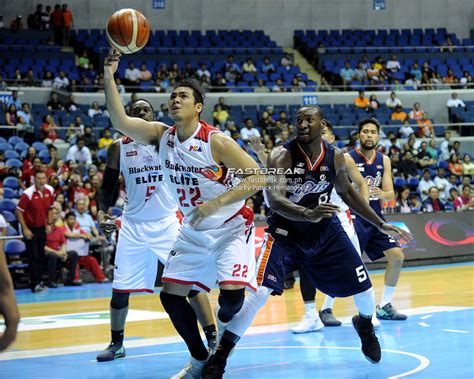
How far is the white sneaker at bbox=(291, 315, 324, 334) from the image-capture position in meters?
8.38

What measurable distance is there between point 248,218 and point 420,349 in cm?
216

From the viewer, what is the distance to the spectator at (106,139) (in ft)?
62.7

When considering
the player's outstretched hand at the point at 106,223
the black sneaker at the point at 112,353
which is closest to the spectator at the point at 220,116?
the player's outstretched hand at the point at 106,223

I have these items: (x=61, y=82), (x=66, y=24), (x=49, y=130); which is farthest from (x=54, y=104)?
(x=66, y=24)

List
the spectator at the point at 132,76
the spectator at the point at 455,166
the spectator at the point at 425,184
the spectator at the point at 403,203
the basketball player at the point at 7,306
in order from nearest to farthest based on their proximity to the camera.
A: the basketball player at the point at 7,306 → the spectator at the point at 403,203 → the spectator at the point at 425,184 → the spectator at the point at 455,166 → the spectator at the point at 132,76

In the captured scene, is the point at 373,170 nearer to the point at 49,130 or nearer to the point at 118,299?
the point at 118,299

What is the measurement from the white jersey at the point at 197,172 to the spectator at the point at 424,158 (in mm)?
16963

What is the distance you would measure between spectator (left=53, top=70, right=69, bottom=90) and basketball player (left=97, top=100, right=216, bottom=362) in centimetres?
1674

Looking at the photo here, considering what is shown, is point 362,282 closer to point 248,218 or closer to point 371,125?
point 248,218

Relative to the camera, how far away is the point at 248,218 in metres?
6.13

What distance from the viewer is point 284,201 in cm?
622

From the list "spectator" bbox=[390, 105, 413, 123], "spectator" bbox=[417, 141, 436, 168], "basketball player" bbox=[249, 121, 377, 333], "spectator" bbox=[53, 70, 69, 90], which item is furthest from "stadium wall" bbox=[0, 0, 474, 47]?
"basketball player" bbox=[249, 121, 377, 333]

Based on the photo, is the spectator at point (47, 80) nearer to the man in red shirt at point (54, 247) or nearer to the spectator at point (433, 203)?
the man in red shirt at point (54, 247)

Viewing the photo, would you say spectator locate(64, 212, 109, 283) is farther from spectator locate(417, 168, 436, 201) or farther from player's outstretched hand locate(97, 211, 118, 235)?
spectator locate(417, 168, 436, 201)
